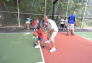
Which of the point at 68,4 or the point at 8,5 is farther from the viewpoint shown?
the point at 68,4

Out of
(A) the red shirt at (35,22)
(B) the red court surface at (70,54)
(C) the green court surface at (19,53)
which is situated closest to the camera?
(C) the green court surface at (19,53)

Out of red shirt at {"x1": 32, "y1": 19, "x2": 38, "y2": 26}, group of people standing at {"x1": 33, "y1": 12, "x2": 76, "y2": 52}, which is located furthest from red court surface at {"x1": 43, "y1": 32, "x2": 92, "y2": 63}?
red shirt at {"x1": 32, "y1": 19, "x2": 38, "y2": 26}

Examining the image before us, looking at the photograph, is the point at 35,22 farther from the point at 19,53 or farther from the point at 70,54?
the point at 70,54

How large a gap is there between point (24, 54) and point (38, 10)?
5.64 metres

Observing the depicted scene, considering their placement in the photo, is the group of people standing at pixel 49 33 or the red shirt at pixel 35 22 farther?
the red shirt at pixel 35 22

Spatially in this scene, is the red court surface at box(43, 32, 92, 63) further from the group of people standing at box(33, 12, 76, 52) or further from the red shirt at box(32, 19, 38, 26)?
the red shirt at box(32, 19, 38, 26)

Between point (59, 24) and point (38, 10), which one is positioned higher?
point (38, 10)

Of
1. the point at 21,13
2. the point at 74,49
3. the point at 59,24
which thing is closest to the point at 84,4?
the point at 59,24

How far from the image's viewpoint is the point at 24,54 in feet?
15.2

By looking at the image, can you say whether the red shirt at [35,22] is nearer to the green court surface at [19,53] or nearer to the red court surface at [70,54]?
the green court surface at [19,53]

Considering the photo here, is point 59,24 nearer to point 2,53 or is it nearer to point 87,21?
point 87,21

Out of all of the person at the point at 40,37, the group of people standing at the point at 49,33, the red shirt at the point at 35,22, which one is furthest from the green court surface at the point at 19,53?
the red shirt at the point at 35,22

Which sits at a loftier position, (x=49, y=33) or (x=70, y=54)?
(x=49, y=33)

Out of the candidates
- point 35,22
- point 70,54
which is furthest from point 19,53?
point 35,22
